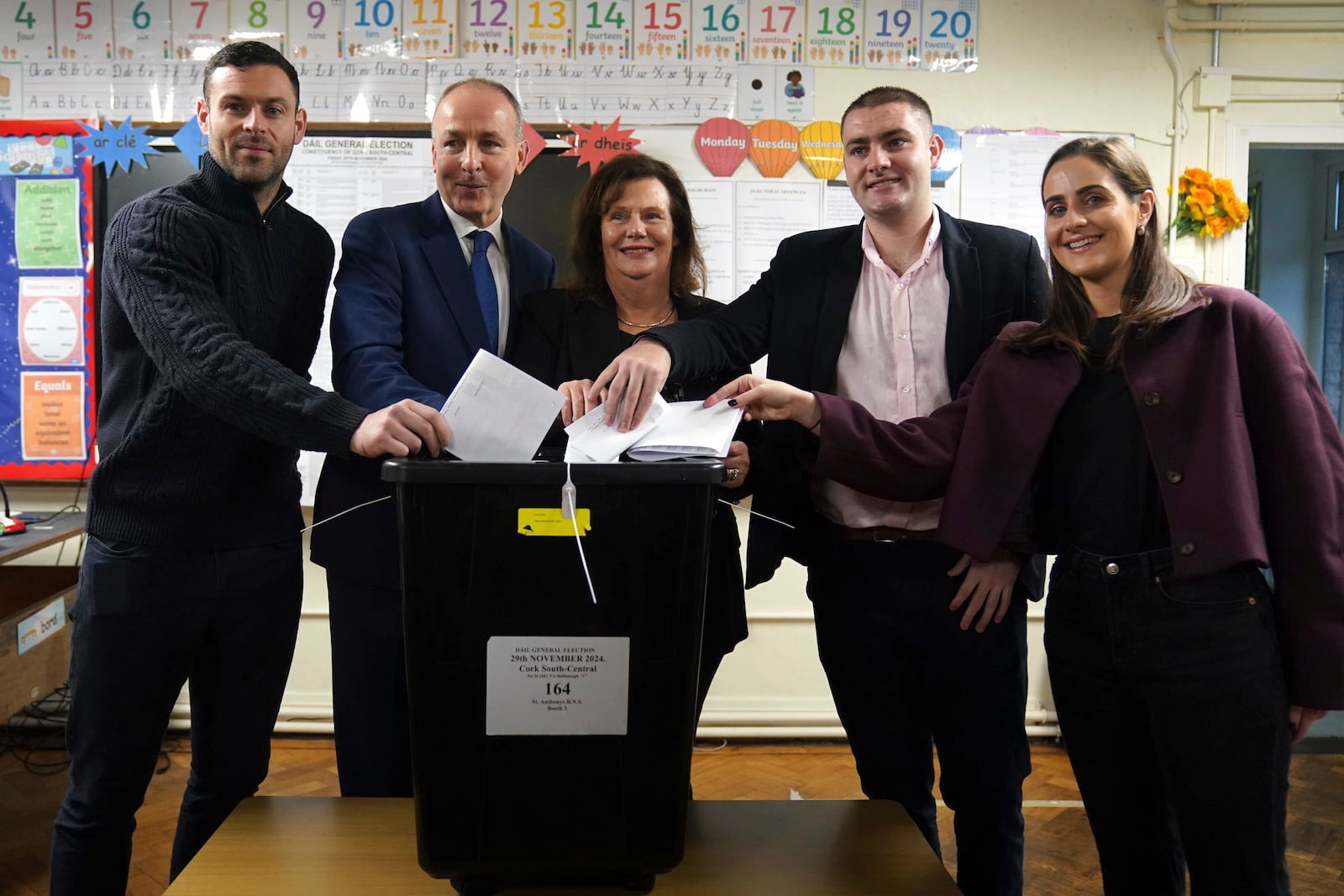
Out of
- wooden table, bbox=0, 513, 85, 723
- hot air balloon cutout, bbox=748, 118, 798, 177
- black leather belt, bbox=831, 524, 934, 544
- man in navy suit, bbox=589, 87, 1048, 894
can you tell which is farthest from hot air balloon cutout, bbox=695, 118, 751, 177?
wooden table, bbox=0, 513, 85, 723

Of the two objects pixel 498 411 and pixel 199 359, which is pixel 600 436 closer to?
pixel 498 411

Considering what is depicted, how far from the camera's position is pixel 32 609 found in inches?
95.7

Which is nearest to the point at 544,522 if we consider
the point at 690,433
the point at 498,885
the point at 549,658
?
the point at 549,658

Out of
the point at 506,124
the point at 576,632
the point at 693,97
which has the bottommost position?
the point at 576,632

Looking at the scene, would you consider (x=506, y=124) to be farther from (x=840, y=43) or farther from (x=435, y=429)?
(x=840, y=43)

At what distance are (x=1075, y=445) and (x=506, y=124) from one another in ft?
3.43

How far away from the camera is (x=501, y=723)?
91cm

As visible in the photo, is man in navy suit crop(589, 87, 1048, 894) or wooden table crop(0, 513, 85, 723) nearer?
man in navy suit crop(589, 87, 1048, 894)

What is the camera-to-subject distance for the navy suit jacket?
4.89 feet

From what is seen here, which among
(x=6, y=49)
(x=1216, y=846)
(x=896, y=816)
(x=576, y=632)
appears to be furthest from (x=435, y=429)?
(x=6, y=49)

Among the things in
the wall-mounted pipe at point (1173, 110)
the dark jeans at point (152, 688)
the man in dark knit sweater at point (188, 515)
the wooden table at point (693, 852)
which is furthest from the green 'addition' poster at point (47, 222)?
the wall-mounted pipe at point (1173, 110)

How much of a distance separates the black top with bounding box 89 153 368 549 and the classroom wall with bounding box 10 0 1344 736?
170 centimetres

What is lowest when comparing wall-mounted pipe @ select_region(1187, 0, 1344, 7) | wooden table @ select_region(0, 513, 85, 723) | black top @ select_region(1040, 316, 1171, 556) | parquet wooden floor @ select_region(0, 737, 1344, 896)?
parquet wooden floor @ select_region(0, 737, 1344, 896)

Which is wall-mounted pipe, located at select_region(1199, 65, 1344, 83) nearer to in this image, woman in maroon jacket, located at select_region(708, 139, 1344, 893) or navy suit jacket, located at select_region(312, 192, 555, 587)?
woman in maroon jacket, located at select_region(708, 139, 1344, 893)
